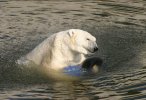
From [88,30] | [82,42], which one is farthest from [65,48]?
[88,30]

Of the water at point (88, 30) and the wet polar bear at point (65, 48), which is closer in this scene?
the water at point (88, 30)

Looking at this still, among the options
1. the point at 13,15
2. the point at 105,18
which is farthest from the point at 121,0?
the point at 13,15

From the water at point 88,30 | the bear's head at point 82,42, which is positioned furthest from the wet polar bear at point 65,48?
the water at point 88,30

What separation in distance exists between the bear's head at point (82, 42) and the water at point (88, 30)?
54 centimetres

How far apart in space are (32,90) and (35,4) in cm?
740

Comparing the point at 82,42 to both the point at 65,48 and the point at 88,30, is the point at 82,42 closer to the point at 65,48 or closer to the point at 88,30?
the point at 65,48

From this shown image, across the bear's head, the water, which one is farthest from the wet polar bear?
the water

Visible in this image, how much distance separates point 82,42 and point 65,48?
1.11 feet

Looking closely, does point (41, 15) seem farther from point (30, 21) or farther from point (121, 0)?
point (121, 0)

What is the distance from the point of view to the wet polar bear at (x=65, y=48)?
8992 millimetres

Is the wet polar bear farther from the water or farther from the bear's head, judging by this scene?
the water

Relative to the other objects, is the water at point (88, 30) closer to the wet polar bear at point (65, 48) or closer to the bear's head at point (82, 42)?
the wet polar bear at point (65, 48)

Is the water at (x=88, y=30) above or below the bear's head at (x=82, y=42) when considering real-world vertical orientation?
below

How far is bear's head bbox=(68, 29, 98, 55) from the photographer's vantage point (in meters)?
8.95
